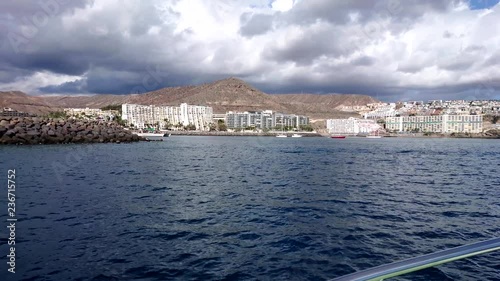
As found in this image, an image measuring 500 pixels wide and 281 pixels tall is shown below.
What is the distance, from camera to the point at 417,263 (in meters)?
2.58

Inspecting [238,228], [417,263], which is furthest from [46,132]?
[417,263]

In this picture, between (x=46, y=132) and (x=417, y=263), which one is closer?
(x=417, y=263)

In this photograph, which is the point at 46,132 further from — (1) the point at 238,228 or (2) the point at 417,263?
(2) the point at 417,263

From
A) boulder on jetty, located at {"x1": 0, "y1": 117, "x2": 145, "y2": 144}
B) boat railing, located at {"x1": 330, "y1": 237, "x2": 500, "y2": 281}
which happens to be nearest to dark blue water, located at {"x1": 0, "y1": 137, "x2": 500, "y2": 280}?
boat railing, located at {"x1": 330, "y1": 237, "x2": 500, "y2": 281}

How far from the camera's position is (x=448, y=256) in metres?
2.70

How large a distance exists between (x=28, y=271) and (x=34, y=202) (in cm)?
916

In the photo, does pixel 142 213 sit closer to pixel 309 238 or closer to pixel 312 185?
pixel 309 238

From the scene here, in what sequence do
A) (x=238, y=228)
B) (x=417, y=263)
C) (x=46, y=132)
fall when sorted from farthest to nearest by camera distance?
(x=46, y=132)
(x=238, y=228)
(x=417, y=263)

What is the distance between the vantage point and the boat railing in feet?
7.73

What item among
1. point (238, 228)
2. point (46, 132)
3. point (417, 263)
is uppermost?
point (417, 263)

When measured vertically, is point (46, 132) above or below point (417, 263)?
below

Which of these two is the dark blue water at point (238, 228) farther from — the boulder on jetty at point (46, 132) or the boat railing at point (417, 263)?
the boulder on jetty at point (46, 132)

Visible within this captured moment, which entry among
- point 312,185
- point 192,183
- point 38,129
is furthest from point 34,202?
point 38,129

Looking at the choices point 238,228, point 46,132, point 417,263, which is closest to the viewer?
point 417,263
